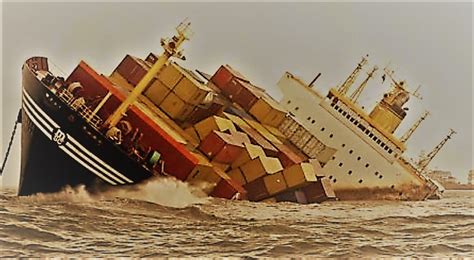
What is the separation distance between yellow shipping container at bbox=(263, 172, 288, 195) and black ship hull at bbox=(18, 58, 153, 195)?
571 mm

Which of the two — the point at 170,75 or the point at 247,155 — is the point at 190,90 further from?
the point at 247,155

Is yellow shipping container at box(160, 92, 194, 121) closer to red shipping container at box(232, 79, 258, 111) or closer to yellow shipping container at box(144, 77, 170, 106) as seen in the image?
yellow shipping container at box(144, 77, 170, 106)

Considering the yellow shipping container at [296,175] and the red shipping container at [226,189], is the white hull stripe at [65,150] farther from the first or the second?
the yellow shipping container at [296,175]

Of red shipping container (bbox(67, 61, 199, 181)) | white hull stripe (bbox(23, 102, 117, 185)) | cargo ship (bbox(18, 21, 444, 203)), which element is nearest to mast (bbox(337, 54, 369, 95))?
cargo ship (bbox(18, 21, 444, 203))

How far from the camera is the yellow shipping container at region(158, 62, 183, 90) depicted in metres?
4.07

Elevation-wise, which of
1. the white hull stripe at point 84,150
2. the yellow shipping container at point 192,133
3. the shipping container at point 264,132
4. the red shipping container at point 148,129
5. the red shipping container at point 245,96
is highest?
the red shipping container at point 245,96

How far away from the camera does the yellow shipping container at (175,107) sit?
4082mm

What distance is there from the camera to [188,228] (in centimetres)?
401

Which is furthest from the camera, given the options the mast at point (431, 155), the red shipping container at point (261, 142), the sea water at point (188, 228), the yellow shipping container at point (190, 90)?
the mast at point (431, 155)

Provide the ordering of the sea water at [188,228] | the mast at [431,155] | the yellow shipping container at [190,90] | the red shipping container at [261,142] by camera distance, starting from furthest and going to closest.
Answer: the mast at [431,155] → the red shipping container at [261,142] → the yellow shipping container at [190,90] → the sea water at [188,228]

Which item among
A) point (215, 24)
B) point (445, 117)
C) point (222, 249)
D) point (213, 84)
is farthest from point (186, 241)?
point (445, 117)

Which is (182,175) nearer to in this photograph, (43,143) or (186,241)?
(186,241)

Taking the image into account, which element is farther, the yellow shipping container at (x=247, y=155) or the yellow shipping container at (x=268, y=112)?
the yellow shipping container at (x=268, y=112)

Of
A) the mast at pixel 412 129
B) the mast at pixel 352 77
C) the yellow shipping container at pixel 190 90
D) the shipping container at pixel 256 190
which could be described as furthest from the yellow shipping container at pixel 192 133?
the mast at pixel 412 129
